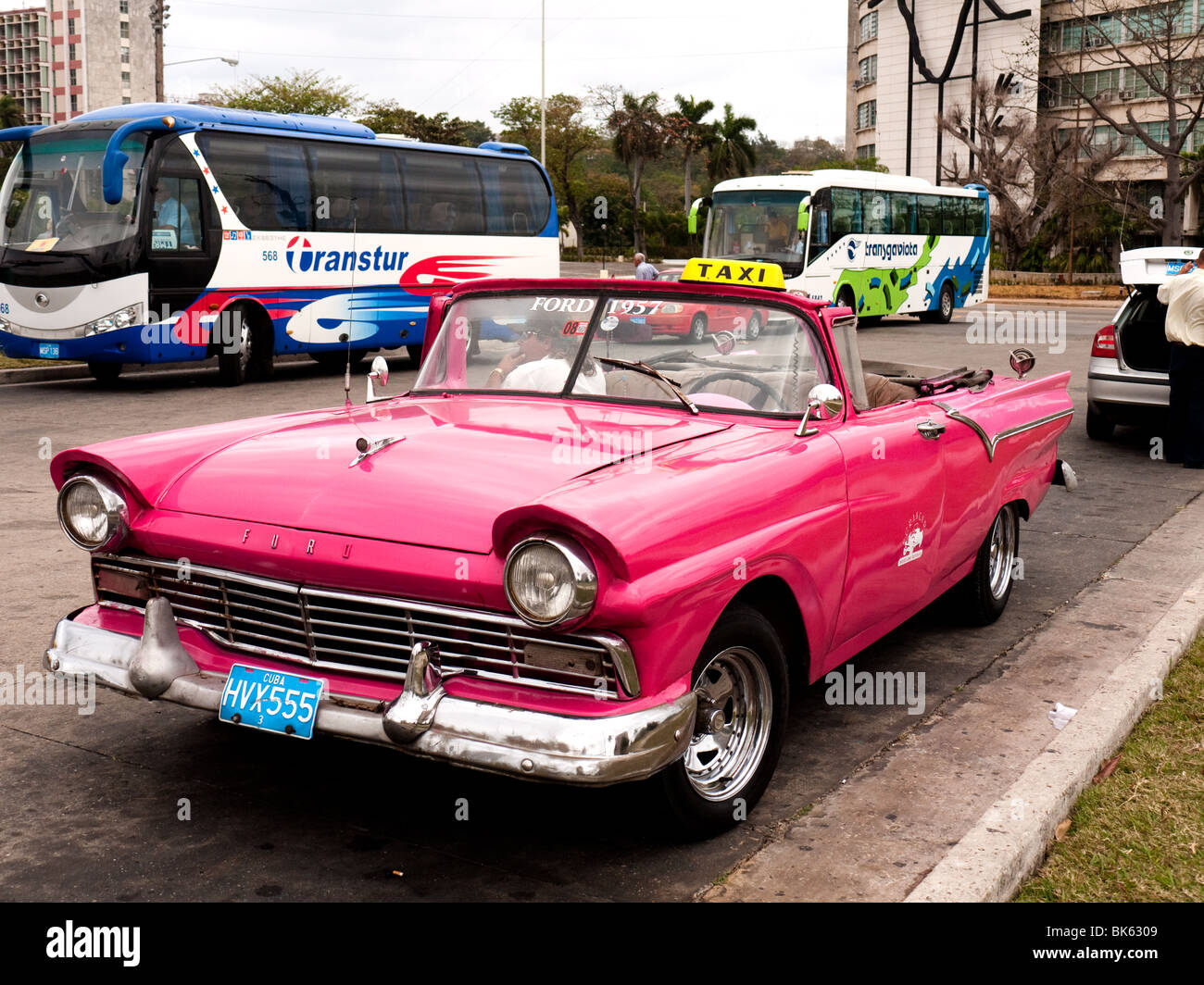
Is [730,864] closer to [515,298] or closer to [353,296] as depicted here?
[515,298]

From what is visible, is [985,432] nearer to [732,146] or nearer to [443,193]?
[443,193]

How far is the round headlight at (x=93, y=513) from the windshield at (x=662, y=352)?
156 cm

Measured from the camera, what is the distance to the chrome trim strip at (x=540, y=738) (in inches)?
122

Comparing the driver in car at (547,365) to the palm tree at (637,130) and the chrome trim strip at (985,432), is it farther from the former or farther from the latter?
the palm tree at (637,130)

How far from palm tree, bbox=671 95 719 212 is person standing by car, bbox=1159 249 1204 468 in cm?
7004

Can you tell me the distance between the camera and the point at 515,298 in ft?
16.3

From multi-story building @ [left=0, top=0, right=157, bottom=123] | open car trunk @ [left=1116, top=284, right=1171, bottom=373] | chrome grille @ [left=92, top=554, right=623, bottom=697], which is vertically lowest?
chrome grille @ [left=92, top=554, right=623, bottom=697]

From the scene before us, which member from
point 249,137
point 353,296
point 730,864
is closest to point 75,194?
point 249,137

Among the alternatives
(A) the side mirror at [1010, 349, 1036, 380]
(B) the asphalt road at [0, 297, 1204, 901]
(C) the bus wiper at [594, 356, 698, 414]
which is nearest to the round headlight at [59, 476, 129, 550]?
(B) the asphalt road at [0, 297, 1204, 901]

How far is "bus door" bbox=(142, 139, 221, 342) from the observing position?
1529 cm

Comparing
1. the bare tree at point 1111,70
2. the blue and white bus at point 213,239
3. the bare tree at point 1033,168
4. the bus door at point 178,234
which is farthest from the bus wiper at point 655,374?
the bare tree at point 1111,70

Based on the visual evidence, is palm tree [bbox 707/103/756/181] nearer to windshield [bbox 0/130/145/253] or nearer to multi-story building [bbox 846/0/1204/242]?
multi-story building [bbox 846/0/1204/242]

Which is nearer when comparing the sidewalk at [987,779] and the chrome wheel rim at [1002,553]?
the sidewalk at [987,779]

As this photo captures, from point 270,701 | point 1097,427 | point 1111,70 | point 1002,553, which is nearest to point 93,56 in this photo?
point 1111,70
